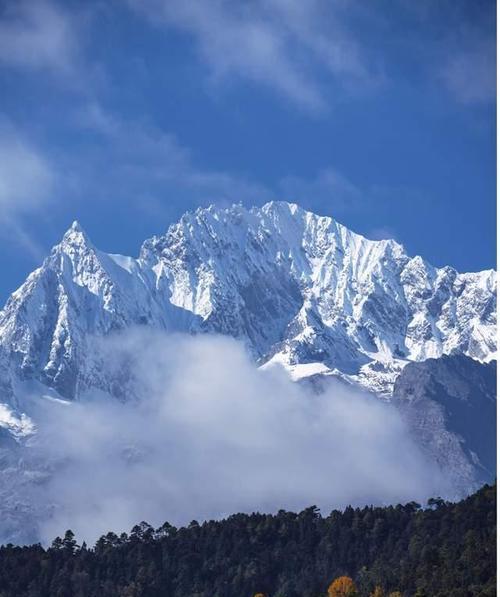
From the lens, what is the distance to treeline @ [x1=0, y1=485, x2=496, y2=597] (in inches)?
6137

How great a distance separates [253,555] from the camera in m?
168

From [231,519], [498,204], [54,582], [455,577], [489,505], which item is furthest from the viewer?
[231,519]

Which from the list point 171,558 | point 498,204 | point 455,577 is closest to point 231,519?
point 171,558

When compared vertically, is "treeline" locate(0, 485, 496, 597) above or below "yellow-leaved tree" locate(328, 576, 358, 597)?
above

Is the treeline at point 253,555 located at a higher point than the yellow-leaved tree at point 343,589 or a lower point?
higher

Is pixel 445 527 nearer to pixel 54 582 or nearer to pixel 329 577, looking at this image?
pixel 329 577

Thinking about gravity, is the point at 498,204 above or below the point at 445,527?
below

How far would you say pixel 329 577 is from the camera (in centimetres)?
15950

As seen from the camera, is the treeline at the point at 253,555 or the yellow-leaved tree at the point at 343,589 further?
the treeline at the point at 253,555

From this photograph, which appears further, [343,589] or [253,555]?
[253,555]

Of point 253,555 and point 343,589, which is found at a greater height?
point 253,555

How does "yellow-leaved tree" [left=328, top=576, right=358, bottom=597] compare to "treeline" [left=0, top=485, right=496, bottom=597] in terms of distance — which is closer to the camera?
"yellow-leaved tree" [left=328, top=576, right=358, bottom=597]

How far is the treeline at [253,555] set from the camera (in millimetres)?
155875

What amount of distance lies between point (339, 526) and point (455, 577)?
4752 centimetres
